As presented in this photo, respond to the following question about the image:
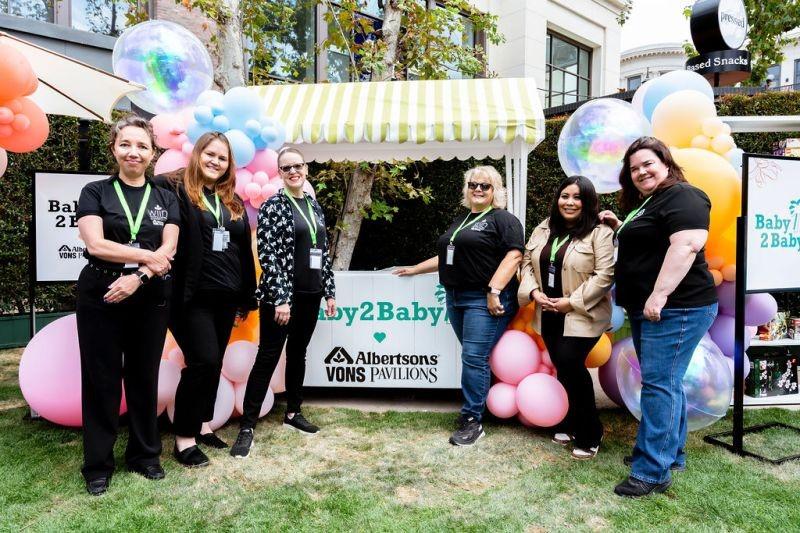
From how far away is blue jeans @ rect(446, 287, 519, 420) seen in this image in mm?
3500

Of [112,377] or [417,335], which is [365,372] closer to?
[417,335]

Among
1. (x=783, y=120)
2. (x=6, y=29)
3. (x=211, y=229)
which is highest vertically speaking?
(x=6, y=29)

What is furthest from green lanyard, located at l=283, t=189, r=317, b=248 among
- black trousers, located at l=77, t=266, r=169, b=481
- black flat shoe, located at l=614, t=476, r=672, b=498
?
black flat shoe, located at l=614, t=476, r=672, b=498

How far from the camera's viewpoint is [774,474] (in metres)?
3.01

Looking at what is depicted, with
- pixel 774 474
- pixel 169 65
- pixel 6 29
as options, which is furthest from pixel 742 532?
pixel 6 29

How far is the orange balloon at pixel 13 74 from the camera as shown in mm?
2832

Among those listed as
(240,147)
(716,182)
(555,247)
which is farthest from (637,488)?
(240,147)

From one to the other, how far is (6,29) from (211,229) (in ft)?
21.3

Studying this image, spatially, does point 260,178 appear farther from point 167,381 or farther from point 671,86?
point 671,86

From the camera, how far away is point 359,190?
7.02 m

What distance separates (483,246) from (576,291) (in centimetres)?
62

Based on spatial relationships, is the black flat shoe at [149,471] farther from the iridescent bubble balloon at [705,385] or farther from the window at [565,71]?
the window at [565,71]

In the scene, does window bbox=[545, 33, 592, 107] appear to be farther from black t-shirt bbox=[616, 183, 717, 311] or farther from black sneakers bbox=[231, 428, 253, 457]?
black sneakers bbox=[231, 428, 253, 457]

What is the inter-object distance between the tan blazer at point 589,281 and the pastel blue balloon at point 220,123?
233 cm
